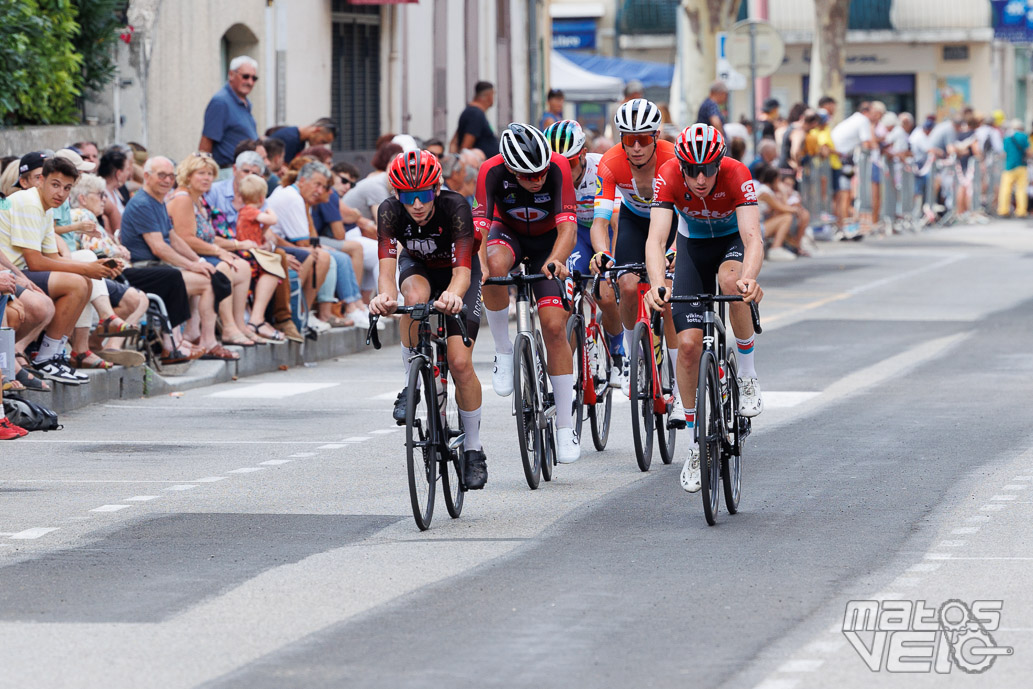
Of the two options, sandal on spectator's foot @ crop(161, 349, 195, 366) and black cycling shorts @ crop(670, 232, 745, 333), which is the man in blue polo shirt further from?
black cycling shorts @ crop(670, 232, 745, 333)

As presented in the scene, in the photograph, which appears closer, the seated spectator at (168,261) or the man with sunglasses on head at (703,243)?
the man with sunglasses on head at (703,243)

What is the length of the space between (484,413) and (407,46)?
16.0 meters

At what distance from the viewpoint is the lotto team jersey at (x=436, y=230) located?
9.62 m

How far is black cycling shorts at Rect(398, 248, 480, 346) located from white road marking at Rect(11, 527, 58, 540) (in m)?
2.07

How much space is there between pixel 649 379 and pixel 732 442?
2.13m

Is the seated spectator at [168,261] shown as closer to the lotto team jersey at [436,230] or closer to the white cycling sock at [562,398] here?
the white cycling sock at [562,398]

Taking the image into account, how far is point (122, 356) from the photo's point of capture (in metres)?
15.0

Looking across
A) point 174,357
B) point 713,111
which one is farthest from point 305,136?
point 713,111

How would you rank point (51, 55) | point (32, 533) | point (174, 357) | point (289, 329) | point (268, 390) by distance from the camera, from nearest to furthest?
1. point (32, 533)
2. point (268, 390)
3. point (174, 357)
4. point (289, 329)
5. point (51, 55)

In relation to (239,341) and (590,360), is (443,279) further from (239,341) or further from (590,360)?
(239,341)

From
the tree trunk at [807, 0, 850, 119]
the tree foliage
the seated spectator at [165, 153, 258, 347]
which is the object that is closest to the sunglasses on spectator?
the seated spectator at [165, 153, 258, 347]

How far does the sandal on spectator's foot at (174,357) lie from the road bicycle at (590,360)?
4.60 meters

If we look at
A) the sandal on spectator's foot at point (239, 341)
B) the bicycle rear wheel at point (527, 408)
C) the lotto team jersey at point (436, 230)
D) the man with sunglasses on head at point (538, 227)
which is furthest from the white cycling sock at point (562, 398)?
the sandal on spectator's foot at point (239, 341)

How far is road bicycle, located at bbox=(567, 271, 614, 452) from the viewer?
11531 millimetres
